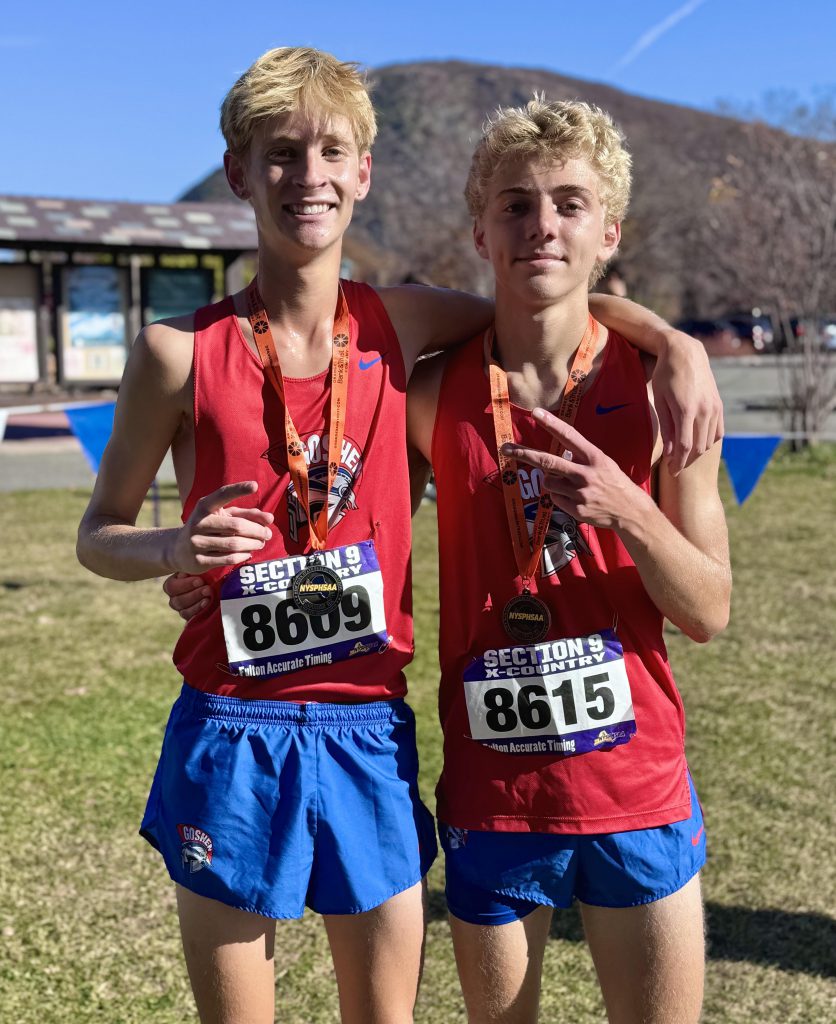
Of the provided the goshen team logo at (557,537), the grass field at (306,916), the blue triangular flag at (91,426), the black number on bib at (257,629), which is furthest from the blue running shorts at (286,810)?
the blue triangular flag at (91,426)

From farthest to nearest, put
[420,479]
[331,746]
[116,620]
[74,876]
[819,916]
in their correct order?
[116,620] < [74,876] < [819,916] < [420,479] < [331,746]

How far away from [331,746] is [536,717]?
36 centimetres

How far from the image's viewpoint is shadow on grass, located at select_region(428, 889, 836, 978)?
3.28m

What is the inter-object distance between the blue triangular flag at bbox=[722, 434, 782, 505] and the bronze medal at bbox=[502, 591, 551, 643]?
357 centimetres

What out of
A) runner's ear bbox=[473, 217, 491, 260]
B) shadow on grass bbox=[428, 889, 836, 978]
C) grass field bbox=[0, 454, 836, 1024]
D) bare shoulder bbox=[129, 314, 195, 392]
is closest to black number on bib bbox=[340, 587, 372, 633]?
bare shoulder bbox=[129, 314, 195, 392]

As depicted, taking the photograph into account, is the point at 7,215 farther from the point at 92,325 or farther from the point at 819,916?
the point at 819,916

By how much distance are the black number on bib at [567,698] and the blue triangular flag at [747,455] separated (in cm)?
358

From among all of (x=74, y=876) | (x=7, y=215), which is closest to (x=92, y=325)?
(x=7, y=215)

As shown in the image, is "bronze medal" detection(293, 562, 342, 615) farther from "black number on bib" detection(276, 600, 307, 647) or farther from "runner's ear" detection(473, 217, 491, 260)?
"runner's ear" detection(473, 217, 491, 260)

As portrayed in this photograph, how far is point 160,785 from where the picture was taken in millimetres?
2059

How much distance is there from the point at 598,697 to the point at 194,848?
2.47ft

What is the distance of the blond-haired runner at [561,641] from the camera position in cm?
193

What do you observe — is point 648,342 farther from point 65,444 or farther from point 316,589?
point 65,444

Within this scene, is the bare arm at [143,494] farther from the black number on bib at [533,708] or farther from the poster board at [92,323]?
the poster board at [92,323]
